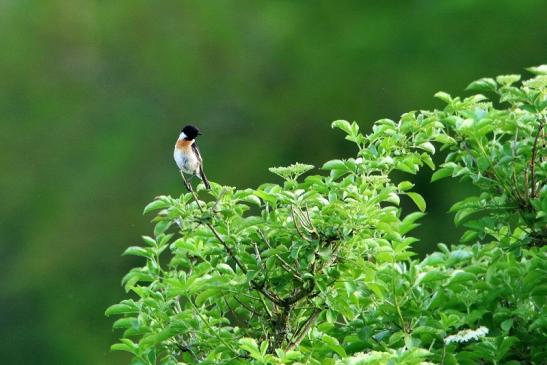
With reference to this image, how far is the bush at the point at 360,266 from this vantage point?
2.17 meters

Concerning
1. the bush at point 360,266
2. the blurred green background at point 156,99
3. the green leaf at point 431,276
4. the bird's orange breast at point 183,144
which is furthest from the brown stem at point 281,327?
the blurred green background at point 156,99

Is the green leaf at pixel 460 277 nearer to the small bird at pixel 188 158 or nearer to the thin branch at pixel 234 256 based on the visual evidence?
the thin branch at pixel 234 256

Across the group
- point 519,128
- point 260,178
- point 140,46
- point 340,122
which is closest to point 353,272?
point 340,122

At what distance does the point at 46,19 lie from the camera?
11891 millimetres

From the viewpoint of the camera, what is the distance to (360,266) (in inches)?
87.0

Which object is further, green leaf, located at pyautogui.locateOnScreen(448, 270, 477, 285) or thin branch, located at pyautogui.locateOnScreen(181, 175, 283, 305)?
green leaf, located at pyautogui.locateOnScreen(448, 270, 477, 285)

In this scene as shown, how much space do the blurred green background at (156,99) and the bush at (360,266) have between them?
564cm

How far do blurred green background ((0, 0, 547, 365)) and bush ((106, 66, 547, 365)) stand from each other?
5.64 metres

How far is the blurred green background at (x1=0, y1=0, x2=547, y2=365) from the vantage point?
9.42m

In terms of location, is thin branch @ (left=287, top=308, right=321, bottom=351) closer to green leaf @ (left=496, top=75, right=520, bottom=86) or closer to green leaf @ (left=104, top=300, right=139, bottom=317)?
green leaf @ (left=104, top=300, right=139, bottom=317)

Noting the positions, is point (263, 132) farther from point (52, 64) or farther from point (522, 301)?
point (522, 301)

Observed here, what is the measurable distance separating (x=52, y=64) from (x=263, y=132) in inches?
121

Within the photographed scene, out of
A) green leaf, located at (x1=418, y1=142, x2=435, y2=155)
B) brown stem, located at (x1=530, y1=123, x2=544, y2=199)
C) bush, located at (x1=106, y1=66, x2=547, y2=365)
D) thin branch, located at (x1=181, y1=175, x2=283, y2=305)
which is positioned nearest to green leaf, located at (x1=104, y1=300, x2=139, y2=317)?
bush, located at (x1=106, y1=66, x2=547, y2=365)

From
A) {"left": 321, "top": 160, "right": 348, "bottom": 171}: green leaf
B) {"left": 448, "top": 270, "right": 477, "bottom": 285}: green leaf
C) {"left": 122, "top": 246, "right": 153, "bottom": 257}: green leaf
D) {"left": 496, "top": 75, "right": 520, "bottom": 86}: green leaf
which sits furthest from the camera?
{"left": 496, "top": 75, "right": 520, "bottom": 86}: green leaf
